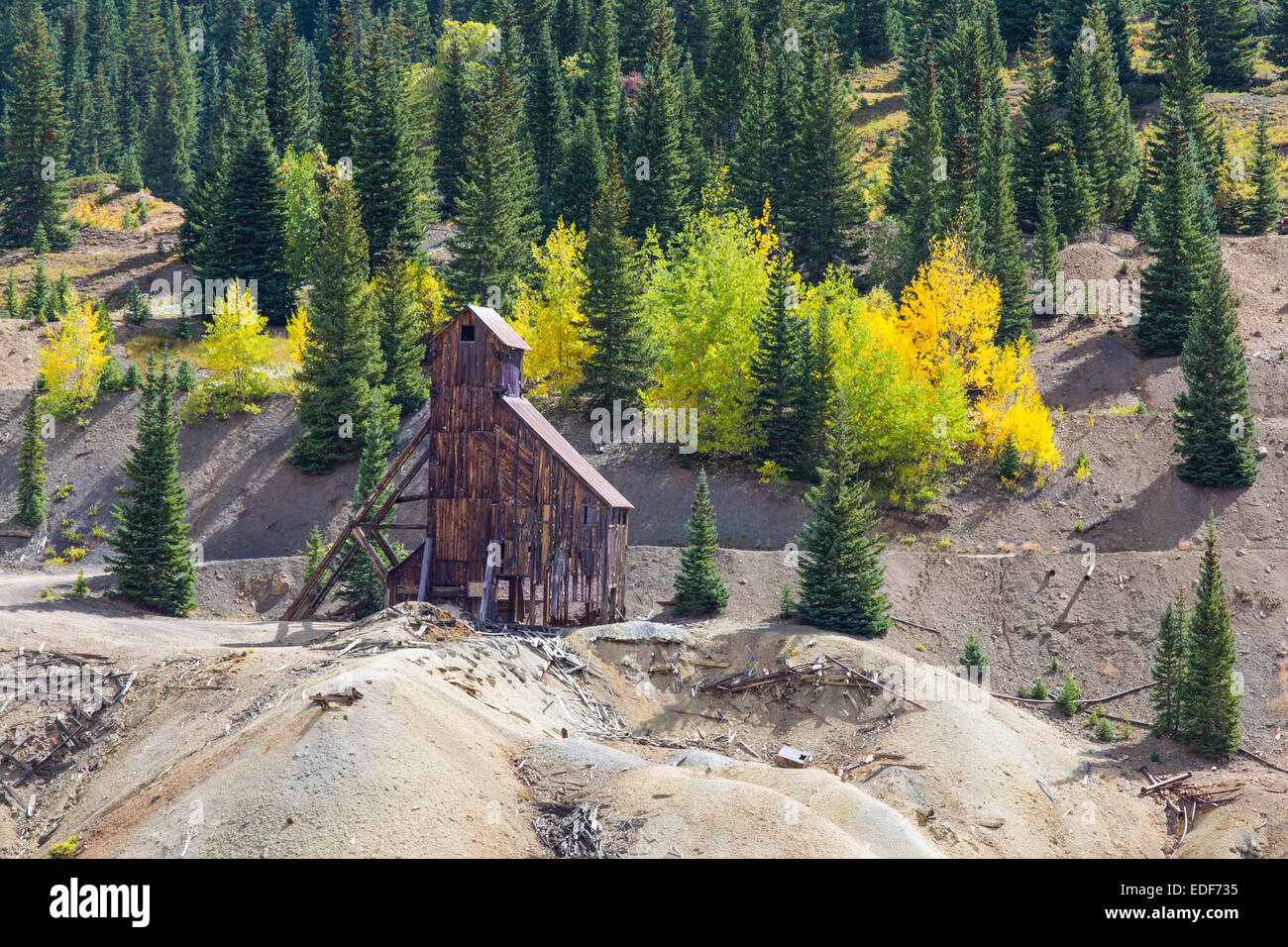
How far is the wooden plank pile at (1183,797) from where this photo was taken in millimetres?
35938

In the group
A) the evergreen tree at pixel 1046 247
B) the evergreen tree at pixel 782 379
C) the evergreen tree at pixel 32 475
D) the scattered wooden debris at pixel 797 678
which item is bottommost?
the scattered wooden debris at pixel 797 678

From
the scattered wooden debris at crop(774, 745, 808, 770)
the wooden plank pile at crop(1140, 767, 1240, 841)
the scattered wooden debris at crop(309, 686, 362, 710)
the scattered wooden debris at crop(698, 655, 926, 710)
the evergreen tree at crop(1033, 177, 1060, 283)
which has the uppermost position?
the evergreen tree at crop(1033, 177, 1060, 283)

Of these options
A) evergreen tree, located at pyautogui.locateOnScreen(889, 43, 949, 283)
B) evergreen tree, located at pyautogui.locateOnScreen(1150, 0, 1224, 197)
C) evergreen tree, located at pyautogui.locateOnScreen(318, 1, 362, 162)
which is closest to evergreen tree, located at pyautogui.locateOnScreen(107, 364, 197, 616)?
evergreen tree, located at pyautogui.locateOnScreen(889, 43, 949, 283)

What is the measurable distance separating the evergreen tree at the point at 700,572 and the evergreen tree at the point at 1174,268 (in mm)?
31876

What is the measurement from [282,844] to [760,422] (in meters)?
35.8

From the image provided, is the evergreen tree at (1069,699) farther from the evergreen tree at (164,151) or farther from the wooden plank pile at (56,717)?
the evergreen tree at (164,151)

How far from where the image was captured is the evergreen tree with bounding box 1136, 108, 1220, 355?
6694cm

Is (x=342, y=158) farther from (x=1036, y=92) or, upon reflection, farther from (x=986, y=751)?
(x=986, y=751)

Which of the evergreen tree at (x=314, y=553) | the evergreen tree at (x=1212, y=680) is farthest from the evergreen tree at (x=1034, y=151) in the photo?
the evergreen tree at (x=314, y=553)

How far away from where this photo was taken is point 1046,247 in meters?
71.5

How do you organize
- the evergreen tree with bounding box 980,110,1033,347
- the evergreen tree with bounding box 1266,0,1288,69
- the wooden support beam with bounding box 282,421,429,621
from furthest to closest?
1. the evergreen tree with bounding box 1266,0,1288,69
2. the evergreen tree with bounding box 980,110,1033,347
3. the wooden support beam with bounding box 282,421,429,621

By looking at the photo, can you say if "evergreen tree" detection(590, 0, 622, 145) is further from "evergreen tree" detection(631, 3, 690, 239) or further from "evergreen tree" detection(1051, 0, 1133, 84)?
"evergreen tree" detection(1051, 0, 1133, 84)

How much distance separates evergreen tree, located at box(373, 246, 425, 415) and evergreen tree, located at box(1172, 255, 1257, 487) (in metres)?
33.6
